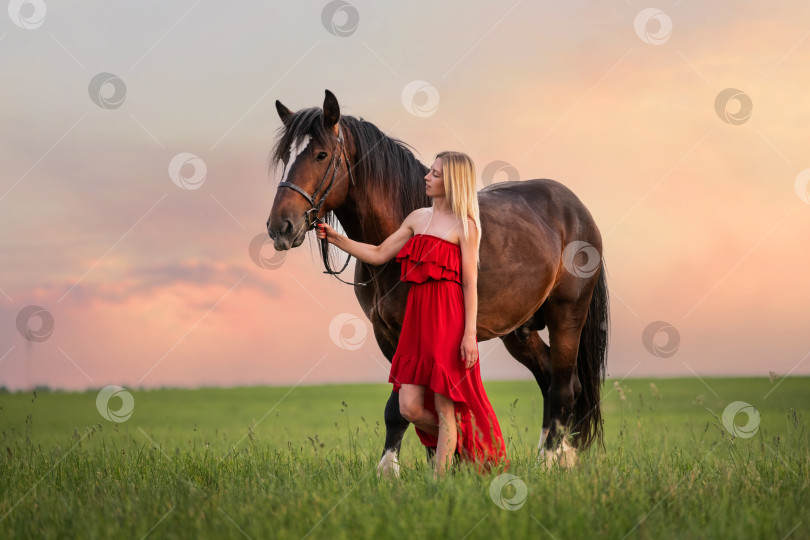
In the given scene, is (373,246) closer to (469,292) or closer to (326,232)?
(326,232)

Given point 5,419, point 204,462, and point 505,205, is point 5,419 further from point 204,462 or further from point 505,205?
point 505,205

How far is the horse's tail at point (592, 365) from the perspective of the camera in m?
7.05

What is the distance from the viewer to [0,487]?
529 cm

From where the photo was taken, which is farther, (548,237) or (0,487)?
(548,237)

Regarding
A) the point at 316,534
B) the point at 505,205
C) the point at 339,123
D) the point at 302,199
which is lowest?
the point at 316,534

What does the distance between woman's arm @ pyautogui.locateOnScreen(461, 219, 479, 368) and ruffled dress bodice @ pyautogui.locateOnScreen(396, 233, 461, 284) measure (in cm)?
6

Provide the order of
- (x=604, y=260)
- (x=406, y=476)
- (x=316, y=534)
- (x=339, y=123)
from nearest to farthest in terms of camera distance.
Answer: (x=316, y=534) → (x=406, y=476) → (x=339, y=123) → (x=604, y=260)

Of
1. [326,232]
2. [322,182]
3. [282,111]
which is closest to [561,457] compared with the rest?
[326,232]

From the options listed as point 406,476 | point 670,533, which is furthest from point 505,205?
point 670,533

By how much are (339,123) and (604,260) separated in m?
3.66

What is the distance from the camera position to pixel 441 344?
464 centimetres

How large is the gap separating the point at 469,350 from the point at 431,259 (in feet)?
2.08

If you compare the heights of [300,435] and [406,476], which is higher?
[406,476]

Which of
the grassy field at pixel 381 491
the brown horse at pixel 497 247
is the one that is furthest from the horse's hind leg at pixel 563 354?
the grassy field at pixel 381 491
